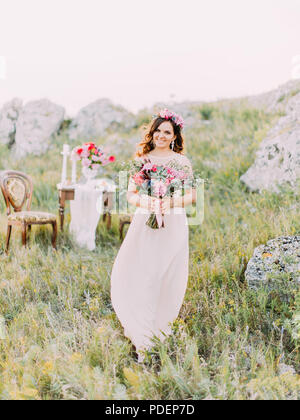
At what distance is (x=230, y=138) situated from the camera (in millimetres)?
10062

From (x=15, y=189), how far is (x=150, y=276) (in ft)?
12.4

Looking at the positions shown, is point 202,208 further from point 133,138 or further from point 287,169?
point 133,138

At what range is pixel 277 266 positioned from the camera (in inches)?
144

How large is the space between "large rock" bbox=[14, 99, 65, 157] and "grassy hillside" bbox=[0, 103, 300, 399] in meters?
5.86

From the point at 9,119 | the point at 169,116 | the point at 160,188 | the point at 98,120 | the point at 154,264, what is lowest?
the point at 154,264

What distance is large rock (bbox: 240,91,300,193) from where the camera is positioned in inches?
253

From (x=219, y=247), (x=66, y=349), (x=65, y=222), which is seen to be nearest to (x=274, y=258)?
(x=219, y=247)

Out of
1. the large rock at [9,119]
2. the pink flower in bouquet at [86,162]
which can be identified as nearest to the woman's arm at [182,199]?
the pink flower in bouquet at [86,162]

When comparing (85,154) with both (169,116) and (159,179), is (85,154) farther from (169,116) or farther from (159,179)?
(159,179)

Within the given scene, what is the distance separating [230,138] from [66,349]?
841 centimetres

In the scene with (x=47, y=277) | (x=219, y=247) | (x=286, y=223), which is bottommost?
(x=47, y=277)

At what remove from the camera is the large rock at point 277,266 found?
3.58m

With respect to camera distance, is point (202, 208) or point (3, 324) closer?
point (3, 324)

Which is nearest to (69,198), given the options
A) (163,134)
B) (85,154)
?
(85,154)
